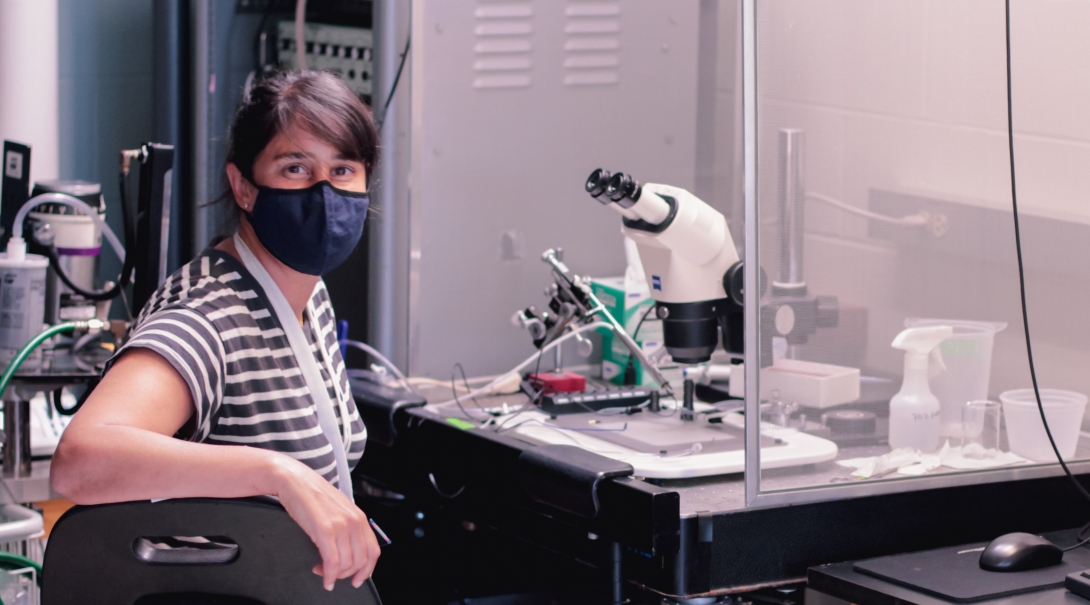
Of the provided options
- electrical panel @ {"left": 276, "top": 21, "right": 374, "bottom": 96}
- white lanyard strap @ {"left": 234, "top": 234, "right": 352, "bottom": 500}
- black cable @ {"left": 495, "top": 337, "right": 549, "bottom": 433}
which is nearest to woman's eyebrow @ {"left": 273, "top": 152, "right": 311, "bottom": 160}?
white lanyard strap @ {"left": 234, "top": 234, "right": 352, "bottom": 500}

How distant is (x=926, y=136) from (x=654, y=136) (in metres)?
0.84

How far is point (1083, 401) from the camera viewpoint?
5.57 feet

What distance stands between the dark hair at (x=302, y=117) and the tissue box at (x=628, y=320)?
70 cm

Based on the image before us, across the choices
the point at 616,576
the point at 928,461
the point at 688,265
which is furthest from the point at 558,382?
the point at 928,461

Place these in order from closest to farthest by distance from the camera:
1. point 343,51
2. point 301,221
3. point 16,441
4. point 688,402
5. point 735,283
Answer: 1. point 301,221
2. point 735,283
3. point 688,402
4. point 16,441
5. point 343,51

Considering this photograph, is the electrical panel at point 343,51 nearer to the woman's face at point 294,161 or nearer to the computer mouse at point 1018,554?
the woman's face at point 294,161

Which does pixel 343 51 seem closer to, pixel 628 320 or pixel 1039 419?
pixel 628 320

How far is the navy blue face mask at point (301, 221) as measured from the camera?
1.49 meters

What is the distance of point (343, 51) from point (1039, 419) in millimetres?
1598

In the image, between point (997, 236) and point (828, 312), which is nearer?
point (828, 312)

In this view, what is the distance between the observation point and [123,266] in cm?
227

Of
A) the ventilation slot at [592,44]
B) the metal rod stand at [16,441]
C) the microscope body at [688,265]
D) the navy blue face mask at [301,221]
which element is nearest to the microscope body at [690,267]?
the microscope body at [688,265]

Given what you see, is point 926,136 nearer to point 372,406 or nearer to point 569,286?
point 569,286

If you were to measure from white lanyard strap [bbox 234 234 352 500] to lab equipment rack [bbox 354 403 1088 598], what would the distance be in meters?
0.25
